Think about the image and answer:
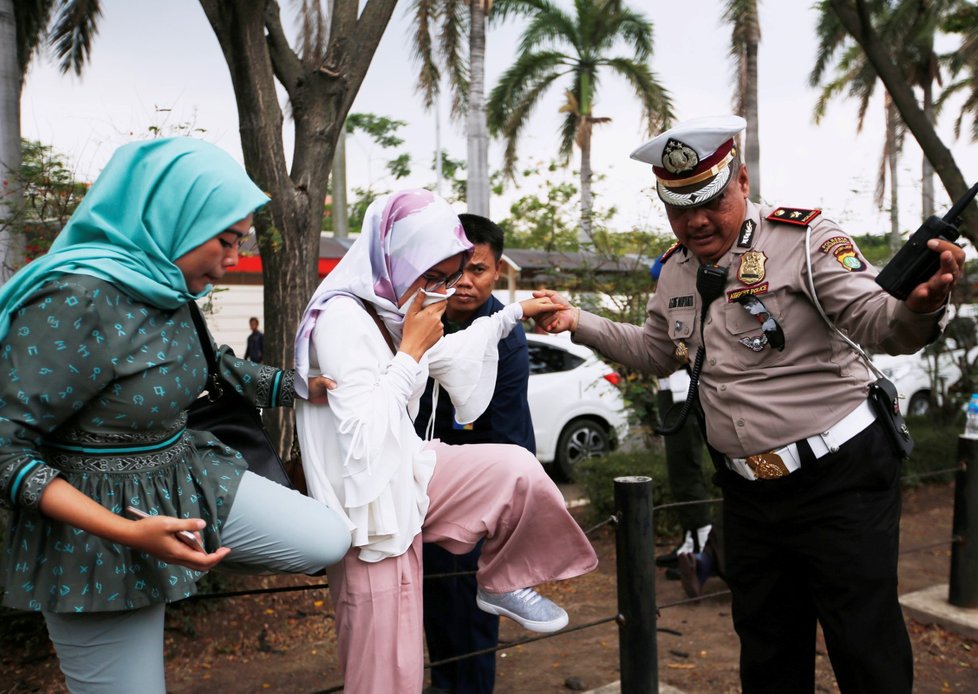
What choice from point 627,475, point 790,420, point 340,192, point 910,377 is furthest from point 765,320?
point 340,192

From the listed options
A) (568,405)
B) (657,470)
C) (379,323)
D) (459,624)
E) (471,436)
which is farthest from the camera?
(568,405)

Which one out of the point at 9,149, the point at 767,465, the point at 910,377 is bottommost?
the point at 910,377

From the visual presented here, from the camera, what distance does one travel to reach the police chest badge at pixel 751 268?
234 cm

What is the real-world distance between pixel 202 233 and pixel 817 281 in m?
1.64

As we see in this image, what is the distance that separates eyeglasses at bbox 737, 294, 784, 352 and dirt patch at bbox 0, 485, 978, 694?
163 cm

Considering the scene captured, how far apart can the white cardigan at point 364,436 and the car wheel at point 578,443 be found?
617 cm

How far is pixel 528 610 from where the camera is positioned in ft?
7.07

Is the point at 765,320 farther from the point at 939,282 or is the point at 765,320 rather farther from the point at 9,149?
the point at 9,149

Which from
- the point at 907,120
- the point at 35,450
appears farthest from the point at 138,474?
the point at 907,120

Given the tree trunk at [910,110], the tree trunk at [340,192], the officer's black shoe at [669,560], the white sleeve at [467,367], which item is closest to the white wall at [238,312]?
the tree trunk at [340,192]

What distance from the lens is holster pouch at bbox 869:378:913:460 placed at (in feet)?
7.40

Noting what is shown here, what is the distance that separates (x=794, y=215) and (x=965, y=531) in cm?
278

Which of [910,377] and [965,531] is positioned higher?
[910,377]

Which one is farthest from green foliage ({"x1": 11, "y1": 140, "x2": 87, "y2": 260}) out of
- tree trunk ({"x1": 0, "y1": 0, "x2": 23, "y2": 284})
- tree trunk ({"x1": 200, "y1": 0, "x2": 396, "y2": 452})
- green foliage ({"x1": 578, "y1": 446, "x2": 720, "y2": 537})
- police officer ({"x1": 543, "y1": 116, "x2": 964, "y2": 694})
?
green foliage ({"x1": 578, "y1": 446, "x2": 720, "y2": 537})
